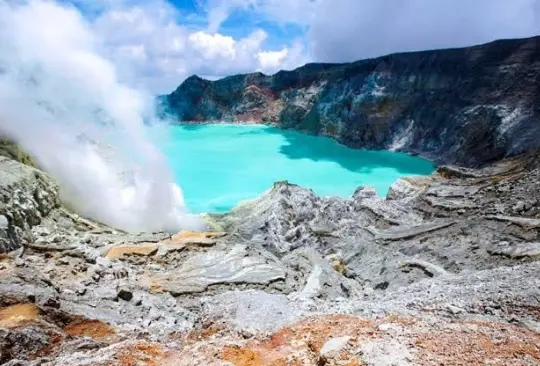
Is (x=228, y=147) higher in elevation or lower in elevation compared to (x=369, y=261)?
higher

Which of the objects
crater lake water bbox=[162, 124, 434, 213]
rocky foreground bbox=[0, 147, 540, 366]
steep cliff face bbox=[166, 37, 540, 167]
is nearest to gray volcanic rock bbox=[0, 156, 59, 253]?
rocky foreground bbox=[0, 147, 540, 366]

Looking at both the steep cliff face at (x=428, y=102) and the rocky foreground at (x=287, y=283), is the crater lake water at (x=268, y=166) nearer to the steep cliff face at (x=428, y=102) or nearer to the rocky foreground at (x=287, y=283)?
the steep cliff face at (x=428, y=102)

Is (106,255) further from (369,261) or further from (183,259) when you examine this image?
(369,261)

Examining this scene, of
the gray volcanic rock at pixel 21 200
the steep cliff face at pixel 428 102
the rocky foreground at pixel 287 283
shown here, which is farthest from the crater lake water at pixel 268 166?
the gray volcanic rock at pixel 21 200

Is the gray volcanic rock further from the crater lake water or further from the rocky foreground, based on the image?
the crater lake water

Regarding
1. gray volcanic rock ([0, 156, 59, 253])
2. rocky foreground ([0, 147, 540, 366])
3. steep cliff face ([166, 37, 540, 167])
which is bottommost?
rocky foreground ([0, 147, 540, 366])

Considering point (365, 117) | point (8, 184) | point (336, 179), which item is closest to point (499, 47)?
point (365, 117)
